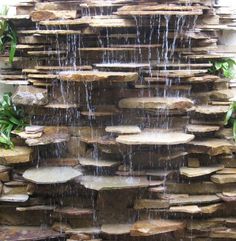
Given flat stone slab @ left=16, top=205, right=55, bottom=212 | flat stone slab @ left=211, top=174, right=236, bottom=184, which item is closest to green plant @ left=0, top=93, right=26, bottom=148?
flat stone slab @ left=16, top=205, right=55, bottom=212

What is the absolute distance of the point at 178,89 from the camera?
4062 mm

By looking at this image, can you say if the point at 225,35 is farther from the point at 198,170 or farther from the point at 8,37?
the point at 8,37

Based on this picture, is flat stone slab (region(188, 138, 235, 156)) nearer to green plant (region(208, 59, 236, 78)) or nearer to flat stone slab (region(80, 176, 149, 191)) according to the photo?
flat stone slab (region(80, 176, 149, 191))

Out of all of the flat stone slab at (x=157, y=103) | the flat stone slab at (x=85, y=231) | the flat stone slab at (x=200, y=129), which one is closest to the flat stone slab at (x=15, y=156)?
the flat stone slab at (x=85, y=231)

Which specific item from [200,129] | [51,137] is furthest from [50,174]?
[200,129]

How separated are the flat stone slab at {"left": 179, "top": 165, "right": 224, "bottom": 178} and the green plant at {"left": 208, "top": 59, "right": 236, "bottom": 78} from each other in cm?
94

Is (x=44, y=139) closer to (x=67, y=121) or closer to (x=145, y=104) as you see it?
(x=67, y=121)

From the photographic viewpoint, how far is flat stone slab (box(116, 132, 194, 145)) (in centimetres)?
366

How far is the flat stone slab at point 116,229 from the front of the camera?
3.85m

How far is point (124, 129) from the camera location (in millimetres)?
3881

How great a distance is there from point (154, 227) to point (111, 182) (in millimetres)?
554

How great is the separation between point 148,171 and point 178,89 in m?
0.82

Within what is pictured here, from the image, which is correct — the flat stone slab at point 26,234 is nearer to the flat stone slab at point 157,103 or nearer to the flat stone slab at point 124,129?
the flat stone slab at point 124,129

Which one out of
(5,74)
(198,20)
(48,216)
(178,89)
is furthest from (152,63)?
(48,216)
